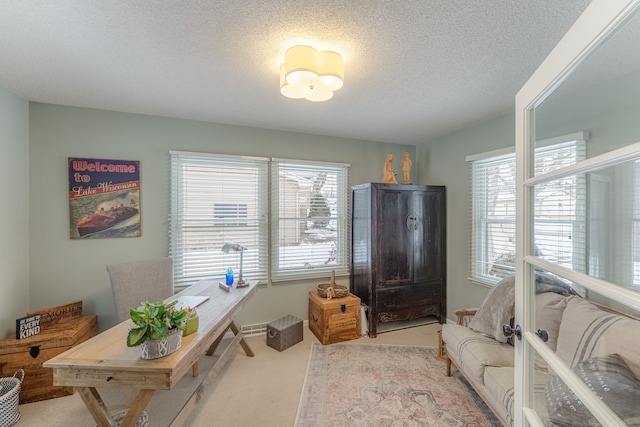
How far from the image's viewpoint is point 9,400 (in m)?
1.74

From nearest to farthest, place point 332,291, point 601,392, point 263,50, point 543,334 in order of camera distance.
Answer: point 601,392 < point 543,334 < point 263,50 < point 332,291

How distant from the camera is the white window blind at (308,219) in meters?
3.26

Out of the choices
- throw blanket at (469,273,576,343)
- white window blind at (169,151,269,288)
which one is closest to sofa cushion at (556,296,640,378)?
throw blanket at (469,273,576,343)

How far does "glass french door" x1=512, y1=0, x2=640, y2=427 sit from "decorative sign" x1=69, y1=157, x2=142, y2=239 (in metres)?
3.25

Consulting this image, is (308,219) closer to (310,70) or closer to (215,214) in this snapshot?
(215,214)

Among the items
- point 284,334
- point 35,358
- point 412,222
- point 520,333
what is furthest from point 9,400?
point 412,222

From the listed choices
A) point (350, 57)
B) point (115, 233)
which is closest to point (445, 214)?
point (350, 57)

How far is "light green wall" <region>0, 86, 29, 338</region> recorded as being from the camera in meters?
2.13

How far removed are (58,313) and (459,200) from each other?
434 cm

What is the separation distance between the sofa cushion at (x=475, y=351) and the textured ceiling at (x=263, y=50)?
2034 mm

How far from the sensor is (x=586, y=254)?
82cm

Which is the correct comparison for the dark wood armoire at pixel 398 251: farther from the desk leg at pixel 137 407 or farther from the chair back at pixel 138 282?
the desk leg at pixel 137 407

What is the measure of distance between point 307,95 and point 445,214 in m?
2.56

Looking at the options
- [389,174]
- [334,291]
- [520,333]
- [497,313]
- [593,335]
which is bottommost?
[334,291]
